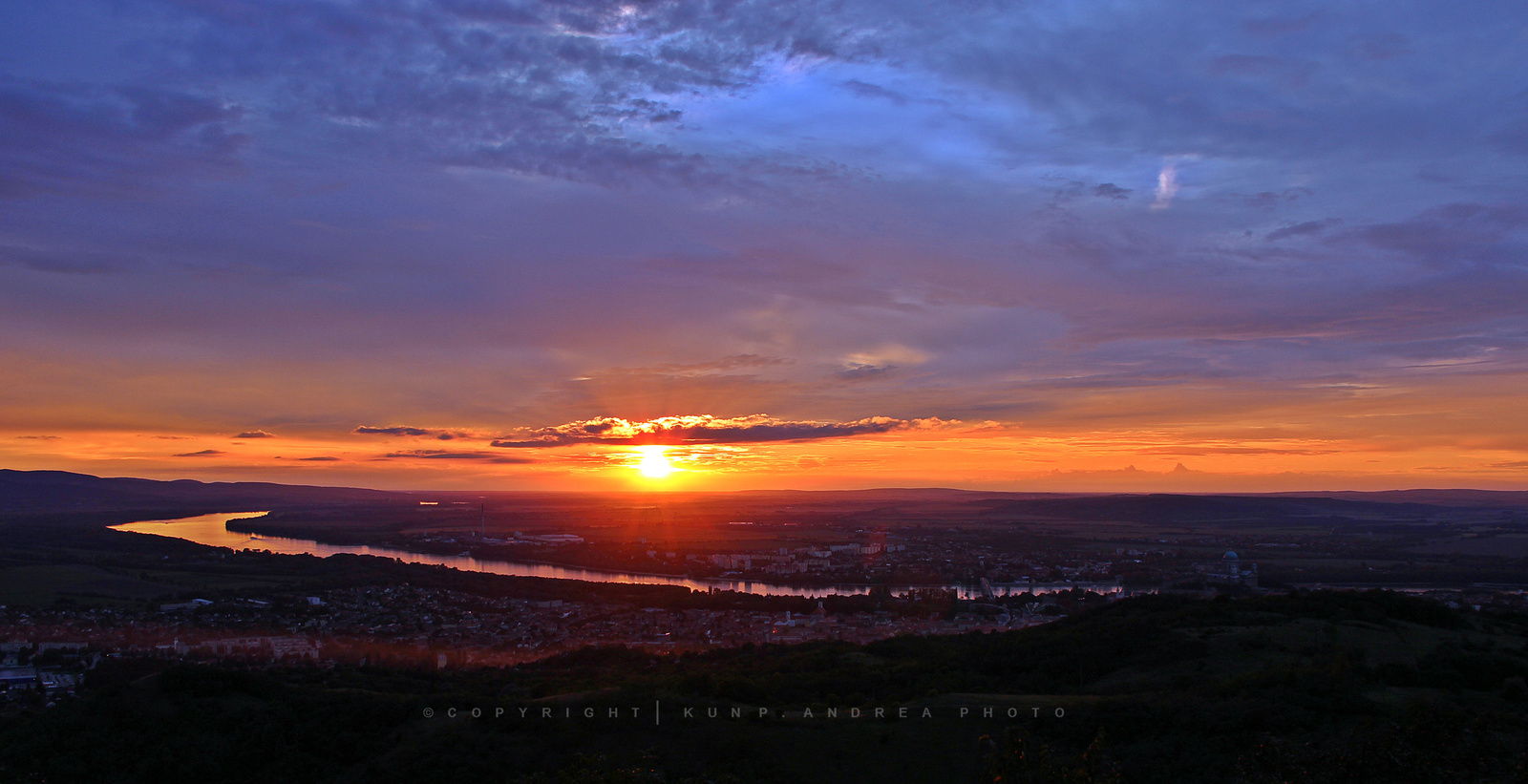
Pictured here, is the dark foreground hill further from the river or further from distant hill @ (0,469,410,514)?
distant hill @ (0,469,410,514)

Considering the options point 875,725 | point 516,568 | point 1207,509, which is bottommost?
point 516,568

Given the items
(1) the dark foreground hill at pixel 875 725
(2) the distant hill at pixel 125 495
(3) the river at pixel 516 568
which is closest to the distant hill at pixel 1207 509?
(3) the river at pixel 516 568

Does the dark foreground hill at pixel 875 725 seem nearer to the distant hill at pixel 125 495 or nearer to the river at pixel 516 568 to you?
the river at pixel 516 568

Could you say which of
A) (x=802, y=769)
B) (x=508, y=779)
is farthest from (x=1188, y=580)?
(x=508, y=779)

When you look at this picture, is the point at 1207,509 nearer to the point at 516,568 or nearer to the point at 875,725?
the point at 516,568

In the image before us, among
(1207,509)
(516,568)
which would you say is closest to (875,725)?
(516,568)

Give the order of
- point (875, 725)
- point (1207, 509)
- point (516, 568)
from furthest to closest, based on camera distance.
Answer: point (1207, 509), point (516, 568), point (875, 725)

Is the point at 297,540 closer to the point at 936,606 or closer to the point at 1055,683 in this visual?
the point at 936,606
